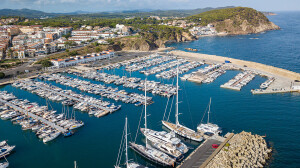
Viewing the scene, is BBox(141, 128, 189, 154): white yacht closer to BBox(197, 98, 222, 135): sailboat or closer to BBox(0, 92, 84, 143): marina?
BBox(197, 98, 222, 135): sailboat

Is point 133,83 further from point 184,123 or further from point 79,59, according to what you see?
point 79,59

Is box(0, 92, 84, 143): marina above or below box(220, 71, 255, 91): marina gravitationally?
below

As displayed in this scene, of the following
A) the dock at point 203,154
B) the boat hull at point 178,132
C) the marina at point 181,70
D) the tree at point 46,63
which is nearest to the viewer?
the dock at point 203,154

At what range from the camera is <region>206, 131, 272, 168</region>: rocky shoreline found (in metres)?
20.8

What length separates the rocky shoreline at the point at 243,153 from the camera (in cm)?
2077

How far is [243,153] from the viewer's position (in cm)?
2219

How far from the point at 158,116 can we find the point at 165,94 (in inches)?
326

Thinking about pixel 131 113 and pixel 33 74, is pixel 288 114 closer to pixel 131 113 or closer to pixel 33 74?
pixel 131 113

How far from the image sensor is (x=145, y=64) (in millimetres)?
62938

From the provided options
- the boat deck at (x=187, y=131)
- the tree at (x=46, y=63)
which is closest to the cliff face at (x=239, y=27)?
the tree at (x=46, y=63)

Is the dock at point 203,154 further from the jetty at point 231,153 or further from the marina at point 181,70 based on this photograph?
the marina at point 181,70

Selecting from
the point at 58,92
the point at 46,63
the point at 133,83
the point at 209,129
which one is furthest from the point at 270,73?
the point at 46,63

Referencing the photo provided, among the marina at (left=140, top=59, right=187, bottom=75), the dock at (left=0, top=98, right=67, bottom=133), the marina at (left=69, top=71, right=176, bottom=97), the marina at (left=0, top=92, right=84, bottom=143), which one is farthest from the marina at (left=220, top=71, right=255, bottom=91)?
the dock at (left=0, top=98, right=67, bottom=133)

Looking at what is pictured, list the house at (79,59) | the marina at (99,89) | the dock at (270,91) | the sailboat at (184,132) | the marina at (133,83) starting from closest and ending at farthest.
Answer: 1. the sailboat at (184,132)
2. the marina at (99,89)
3. the dock at (270,91)
4. the marina at (133,83)
5. the house at (79,59)
